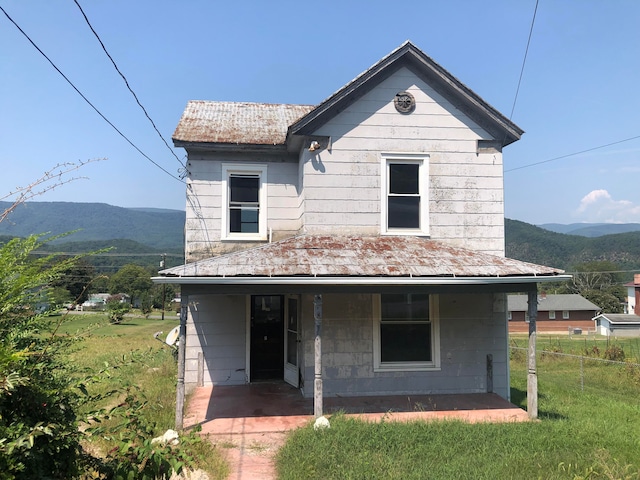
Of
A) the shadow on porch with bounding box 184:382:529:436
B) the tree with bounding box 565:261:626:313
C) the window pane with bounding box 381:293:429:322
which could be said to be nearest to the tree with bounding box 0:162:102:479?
the shadow on porch with bounding box 184:382:529:436

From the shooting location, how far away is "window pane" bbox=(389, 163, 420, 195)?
9703mm

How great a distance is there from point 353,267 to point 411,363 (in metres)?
3.02

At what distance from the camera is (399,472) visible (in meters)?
5.25

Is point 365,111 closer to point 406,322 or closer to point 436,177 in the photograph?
point 436,177

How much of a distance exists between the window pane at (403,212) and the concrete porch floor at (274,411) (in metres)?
3.60

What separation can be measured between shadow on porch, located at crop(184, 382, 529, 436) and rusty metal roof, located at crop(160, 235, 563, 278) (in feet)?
8.22

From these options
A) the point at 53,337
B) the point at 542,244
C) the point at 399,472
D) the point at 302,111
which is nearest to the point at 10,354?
the point at 53,337

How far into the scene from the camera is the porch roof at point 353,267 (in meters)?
7.07

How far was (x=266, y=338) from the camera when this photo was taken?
1039cm

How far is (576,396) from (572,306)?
66.4 meters

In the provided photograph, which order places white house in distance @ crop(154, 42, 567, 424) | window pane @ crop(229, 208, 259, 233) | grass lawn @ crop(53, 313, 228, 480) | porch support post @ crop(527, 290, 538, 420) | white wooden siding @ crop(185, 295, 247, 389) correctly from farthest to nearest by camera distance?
window pane @ crop(229, 208, 259, 233) → white wooden siding @ crop(185, 295, 247, 389) → white house in distance @ crop(154, 42, 567, 424) → porch support post @ crop(527, 290, 538, 420) → grass lawn @ crop(53, 313, 228, 480)

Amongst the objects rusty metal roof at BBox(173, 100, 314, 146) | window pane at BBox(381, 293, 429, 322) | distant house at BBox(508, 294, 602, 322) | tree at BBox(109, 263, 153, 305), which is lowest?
distant house at BBox(508, 294, 602, 322)

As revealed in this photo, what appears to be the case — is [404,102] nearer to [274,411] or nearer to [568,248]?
[274,411]

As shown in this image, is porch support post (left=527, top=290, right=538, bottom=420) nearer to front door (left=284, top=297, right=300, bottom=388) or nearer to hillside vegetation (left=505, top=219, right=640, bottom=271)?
front door (left=284, top=297, right=300, bottom=388)
